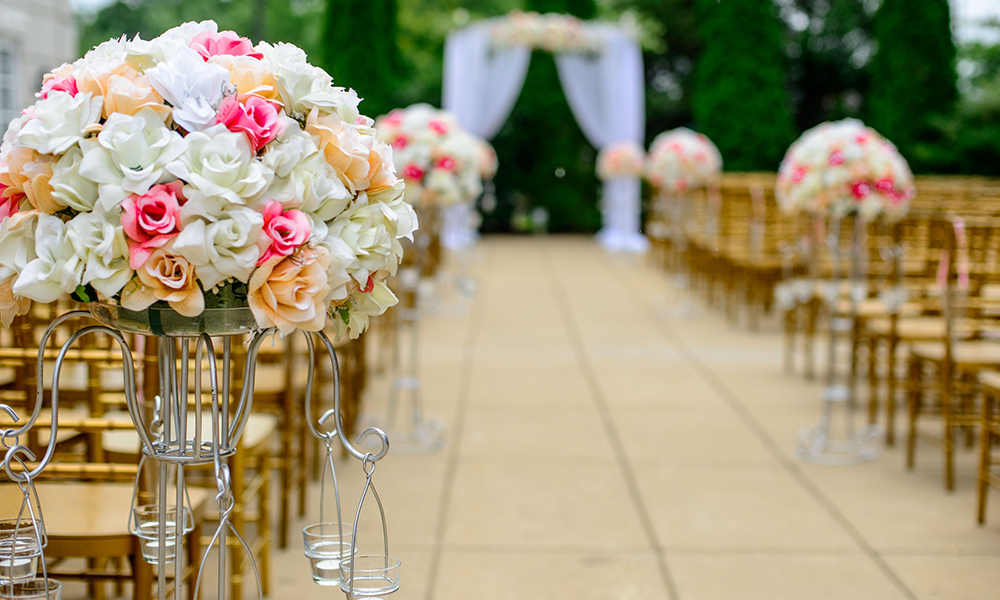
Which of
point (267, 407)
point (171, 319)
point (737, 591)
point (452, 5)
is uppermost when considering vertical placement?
point (452, 5)

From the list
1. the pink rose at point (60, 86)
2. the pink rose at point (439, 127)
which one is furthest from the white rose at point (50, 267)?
the pink rose at point (439, 127)

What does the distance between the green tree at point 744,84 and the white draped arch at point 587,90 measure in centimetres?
146

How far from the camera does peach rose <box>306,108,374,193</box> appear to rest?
1548 mm

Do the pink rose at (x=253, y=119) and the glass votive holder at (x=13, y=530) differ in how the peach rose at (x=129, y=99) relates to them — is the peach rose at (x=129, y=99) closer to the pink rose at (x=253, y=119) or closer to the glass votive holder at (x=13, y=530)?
the pink rose at (x=253, y=119)

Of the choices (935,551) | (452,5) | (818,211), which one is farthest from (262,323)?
(452,5)

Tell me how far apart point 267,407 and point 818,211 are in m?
3.08

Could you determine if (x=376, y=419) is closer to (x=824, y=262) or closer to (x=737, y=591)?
(x=737, y=591)

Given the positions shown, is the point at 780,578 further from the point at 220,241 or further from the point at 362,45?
the point at 362,45

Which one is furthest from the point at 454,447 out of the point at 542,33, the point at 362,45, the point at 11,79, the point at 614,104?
the point at 362,45

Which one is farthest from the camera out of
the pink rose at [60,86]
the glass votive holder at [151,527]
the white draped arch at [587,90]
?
the white draped arch at [587,90]

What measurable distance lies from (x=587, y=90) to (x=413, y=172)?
12440 mm

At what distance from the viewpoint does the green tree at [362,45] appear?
55.7 feet

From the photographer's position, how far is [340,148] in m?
1.54

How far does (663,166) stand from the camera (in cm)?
1201
